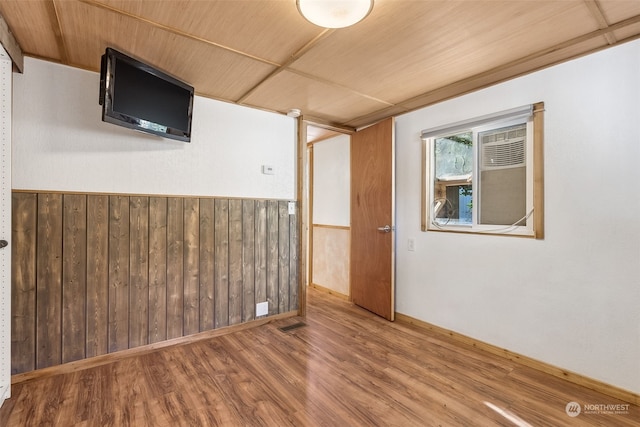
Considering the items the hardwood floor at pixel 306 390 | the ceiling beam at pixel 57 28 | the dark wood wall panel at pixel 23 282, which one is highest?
the ceiling beam at pixel 57 28

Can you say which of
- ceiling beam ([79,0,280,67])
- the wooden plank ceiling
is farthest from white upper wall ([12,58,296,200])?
ceiling beam ([79,0,280,67])

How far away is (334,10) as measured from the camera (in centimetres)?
147

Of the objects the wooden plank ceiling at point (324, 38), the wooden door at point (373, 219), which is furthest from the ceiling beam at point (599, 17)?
the wooden door at point (373, 219)

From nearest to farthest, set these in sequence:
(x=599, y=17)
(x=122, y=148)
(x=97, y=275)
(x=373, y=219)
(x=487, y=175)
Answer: (x=599, y=17) < (x=97, y=275) < (x=122, y=148) < (x=487, y=175) < (x=373, y=219)

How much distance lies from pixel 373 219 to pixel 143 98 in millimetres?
2468

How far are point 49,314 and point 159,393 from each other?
3.23 ft

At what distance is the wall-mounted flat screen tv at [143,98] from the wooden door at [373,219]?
1953 millimetres

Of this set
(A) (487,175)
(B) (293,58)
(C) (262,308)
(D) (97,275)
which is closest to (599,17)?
(A) (487,175)

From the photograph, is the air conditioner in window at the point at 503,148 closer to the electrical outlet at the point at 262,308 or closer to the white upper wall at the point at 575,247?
the white upper wall at the point at 575,247

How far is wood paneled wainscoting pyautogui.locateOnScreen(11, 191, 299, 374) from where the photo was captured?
2.04m

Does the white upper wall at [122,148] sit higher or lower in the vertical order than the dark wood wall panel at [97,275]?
higher

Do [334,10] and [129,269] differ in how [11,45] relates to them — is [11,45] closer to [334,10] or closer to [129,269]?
[129,269]

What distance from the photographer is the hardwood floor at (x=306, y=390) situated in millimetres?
1701

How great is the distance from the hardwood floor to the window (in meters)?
1.11
